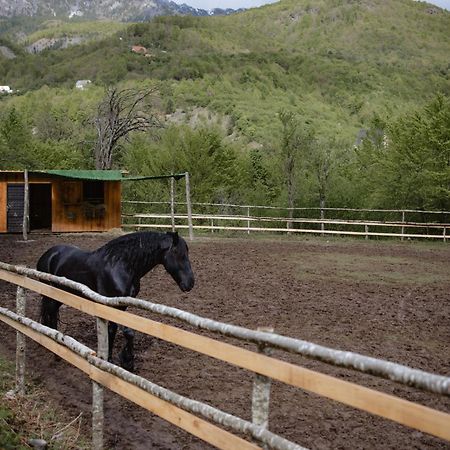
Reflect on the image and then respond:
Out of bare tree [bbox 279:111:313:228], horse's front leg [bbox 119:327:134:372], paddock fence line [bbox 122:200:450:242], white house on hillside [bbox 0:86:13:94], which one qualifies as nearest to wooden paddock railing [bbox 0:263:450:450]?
horse's front leg [bbox 119:327:134:372]

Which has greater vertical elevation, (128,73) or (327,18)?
(327,18)

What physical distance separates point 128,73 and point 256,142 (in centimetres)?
4202

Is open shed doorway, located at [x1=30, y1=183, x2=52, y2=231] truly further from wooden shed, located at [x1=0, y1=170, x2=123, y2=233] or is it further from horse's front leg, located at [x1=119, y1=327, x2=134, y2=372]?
horse's front leg, located at [x1=119, y1=327, x2=134, y2=372]

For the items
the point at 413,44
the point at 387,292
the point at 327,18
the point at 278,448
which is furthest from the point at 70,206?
the point at 327,18

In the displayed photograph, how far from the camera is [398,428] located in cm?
419

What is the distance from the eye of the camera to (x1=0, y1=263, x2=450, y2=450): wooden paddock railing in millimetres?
1896

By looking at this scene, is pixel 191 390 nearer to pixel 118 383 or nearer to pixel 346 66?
pixel 118 383

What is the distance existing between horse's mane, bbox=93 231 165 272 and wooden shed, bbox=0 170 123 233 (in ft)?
44.4

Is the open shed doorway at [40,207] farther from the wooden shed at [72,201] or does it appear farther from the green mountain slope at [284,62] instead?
the green mountain slope at [284,62]

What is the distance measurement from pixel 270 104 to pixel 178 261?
77807 mm

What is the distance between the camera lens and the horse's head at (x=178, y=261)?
18.2ft

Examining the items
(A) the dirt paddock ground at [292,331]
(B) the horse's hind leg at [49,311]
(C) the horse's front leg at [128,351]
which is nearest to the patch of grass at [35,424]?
(A) the dirt paddock ground at [292,331]

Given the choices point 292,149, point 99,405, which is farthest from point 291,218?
point 99,405

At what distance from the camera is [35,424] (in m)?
3.97
